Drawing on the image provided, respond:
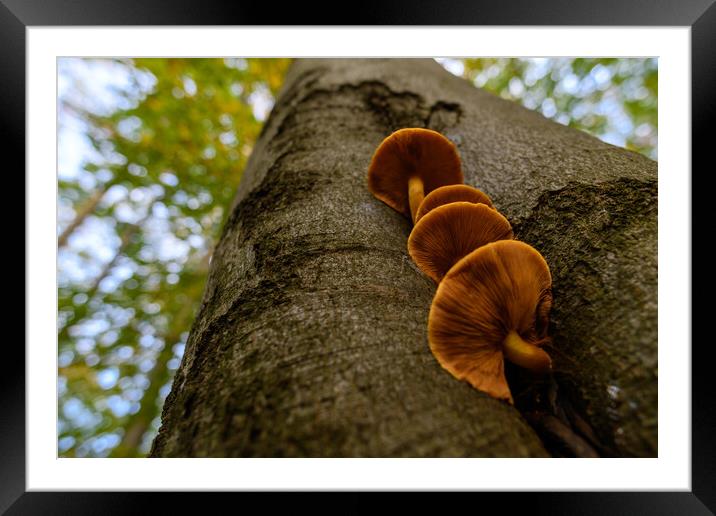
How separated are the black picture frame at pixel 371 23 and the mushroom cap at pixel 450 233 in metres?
0.60

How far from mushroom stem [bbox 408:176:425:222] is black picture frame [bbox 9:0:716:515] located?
22.8 inches

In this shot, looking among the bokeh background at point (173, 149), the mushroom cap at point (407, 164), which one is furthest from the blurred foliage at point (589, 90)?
the mushroom cap at point (407, 164)

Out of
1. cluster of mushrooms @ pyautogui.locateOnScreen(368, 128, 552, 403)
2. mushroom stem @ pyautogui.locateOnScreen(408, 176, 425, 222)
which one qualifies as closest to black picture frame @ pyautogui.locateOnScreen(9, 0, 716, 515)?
cluster of mushrooms @ pyautogui.locateOnScreen(368, 128, 552, 403)

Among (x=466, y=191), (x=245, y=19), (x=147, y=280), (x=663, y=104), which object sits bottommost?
(x=147, y=280)

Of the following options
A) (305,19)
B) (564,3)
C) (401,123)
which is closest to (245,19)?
(305,19)

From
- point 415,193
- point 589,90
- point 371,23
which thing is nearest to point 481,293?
point 415,193

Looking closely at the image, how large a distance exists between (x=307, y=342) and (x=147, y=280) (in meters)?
3.64

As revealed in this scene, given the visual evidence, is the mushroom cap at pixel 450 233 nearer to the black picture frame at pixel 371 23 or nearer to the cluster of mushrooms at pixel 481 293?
the cluster of mushrooms at pixel 481 293

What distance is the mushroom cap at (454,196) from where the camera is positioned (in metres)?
1.22

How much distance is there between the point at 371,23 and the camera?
143cm

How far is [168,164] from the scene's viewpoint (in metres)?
3.83

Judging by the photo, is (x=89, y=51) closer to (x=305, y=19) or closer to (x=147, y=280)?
(x=305, y=19)

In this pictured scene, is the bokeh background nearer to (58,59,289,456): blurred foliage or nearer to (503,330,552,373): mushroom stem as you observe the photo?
(58,59,289,456): blurred foliage

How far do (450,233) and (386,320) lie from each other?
0.36m
